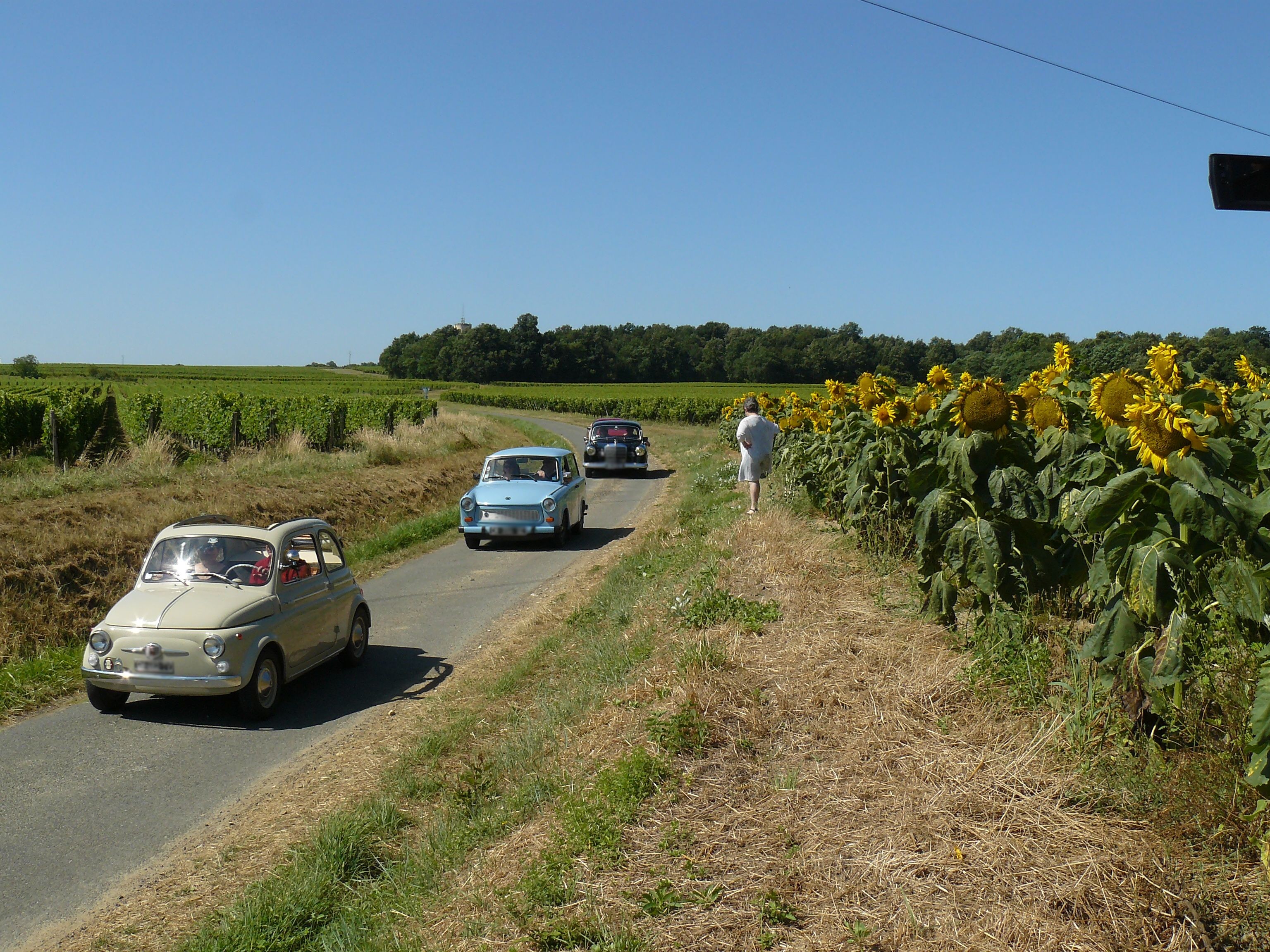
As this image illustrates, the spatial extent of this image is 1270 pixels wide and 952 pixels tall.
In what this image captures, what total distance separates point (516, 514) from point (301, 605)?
768 centimetres

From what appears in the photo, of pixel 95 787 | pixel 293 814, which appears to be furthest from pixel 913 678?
pixel 95 787

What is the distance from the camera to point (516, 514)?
15.7m

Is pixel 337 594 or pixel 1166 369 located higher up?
pixel 1166 369

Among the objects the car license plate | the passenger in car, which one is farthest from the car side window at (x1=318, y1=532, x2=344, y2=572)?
the car license plate

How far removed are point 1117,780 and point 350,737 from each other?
540 cm

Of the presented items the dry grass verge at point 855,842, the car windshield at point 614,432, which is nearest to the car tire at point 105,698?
the dry grass verge at point 855,842

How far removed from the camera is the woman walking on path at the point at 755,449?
1301cm

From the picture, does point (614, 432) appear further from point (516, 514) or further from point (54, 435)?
point (54, 435)

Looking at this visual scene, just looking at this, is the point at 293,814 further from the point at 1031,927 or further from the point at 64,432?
the point at 64,432

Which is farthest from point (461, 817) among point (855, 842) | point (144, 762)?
point (144, 762)

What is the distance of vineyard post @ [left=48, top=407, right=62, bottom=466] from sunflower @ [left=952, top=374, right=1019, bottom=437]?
20.1m

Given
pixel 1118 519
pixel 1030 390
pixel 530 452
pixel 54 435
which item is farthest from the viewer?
pixel 54 435

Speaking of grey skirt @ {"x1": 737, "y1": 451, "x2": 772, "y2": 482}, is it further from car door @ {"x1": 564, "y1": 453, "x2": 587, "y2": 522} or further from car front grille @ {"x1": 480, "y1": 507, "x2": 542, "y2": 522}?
car door @ {"x1": 564, "y1": 453, "x2": 587, "y2": 522}

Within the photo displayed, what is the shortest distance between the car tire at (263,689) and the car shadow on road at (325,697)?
92mm
